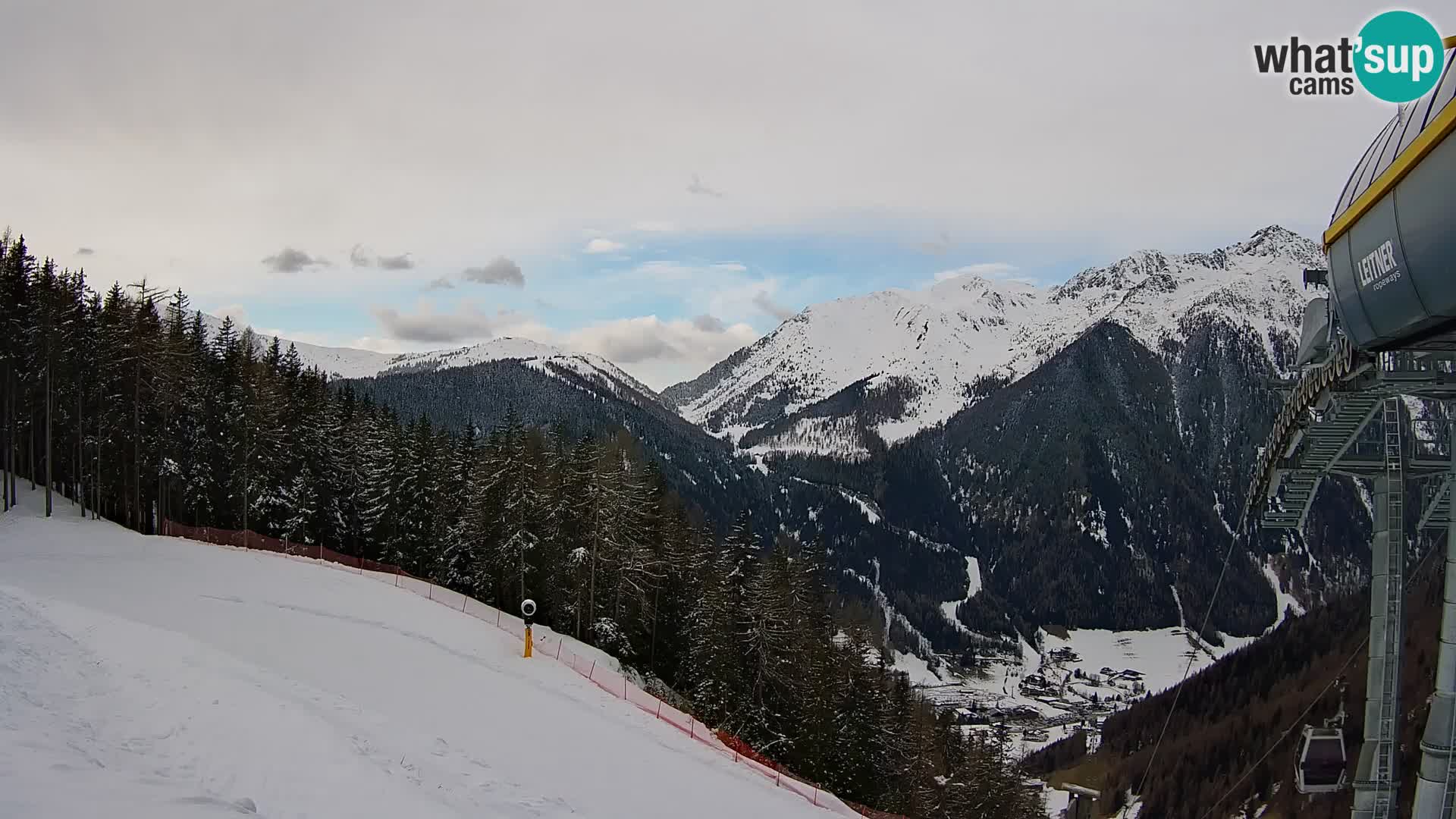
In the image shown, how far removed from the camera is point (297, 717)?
602 inches

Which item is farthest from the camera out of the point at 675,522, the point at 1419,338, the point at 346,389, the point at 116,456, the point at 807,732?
the point at 346,389

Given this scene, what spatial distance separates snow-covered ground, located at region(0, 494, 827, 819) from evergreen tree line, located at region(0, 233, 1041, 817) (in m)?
11.0

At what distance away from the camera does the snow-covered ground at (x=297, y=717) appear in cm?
1130

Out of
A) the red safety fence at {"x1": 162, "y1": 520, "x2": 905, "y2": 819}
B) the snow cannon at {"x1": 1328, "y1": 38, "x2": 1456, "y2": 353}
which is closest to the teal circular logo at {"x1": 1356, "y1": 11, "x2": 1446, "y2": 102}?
the snow cannon at {"x1": 1328, "y1": 38, "x2": 1456, "y2": 353}

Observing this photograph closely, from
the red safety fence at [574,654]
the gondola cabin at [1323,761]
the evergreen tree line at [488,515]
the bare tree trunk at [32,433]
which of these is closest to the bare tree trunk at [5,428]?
the evergreen tree line at [488,515]

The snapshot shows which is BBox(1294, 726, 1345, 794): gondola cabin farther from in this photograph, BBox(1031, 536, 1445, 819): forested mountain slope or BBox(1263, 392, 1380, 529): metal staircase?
BBox(1031, 536, 1445, 819): forested mountain slope

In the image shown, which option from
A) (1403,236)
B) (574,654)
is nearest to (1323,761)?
(1403,236)

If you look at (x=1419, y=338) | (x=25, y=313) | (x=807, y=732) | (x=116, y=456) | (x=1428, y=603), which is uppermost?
(x=25, y=313)

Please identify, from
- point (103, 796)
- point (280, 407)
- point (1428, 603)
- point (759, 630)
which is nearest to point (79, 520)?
point (280, 407)

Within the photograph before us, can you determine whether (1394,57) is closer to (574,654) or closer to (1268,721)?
(574,654)

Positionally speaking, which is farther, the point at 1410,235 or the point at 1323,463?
the point at 1323,463

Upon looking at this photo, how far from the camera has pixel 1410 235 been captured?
7824mm

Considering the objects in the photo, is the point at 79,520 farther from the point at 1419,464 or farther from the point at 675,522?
the point at 1419,464

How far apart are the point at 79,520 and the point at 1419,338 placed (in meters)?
51.3
